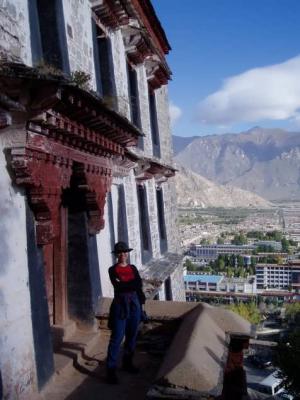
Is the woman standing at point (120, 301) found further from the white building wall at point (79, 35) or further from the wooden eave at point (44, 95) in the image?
the white building wall at point (79, 35)

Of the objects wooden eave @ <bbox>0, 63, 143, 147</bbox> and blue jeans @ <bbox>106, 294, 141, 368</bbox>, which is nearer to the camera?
wooden eave @ <bbox>0, 63, 143, 147</bbox>

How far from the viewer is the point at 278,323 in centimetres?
6494

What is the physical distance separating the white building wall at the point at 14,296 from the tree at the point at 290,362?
978 centimetres

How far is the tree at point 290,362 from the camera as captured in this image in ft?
43.1

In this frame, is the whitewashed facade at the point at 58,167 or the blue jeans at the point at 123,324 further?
the blue jeans at the point at 123,324

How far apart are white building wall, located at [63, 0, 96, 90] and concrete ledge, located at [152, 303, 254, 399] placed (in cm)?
372

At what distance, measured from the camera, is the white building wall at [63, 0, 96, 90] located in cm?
693

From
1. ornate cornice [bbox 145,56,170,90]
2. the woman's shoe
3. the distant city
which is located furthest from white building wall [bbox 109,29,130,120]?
the distant city

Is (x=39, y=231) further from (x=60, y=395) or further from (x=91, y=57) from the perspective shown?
(x=91, y=57)

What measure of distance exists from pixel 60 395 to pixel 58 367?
56cm

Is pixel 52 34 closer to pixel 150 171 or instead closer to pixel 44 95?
pixel 44 95

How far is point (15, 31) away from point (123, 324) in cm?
328

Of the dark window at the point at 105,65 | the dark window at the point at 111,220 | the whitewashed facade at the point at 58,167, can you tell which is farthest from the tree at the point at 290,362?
the dark window at the point at 105,65

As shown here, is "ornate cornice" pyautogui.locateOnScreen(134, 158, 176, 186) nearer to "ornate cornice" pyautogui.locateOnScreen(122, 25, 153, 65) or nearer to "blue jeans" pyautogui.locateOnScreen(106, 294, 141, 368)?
"ornate cornice" pyautogui.locateOnScreen(122, 25, 153, 65)
